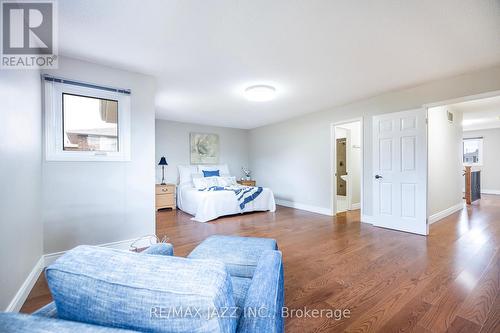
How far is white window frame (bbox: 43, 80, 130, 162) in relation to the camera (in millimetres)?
2436

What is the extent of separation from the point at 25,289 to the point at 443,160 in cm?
655

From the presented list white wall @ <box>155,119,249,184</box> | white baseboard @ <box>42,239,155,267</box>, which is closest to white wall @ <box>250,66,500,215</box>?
white wall @ <box>155,119,249,184</box>

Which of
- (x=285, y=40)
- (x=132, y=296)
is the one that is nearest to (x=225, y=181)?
(x=285, y=40)

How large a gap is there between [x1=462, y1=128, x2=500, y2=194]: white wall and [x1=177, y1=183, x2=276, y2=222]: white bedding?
8.15 m

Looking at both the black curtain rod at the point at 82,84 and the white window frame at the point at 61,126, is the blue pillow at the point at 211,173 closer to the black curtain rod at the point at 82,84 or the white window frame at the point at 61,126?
the white window frame at the point at 61,126

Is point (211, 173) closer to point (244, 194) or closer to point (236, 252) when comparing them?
point (244, 194)

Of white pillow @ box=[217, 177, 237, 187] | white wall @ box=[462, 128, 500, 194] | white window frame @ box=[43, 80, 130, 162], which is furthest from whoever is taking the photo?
white wall @ box=[462, 128, 500, 194]

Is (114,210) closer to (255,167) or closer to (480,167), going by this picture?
(255,167)

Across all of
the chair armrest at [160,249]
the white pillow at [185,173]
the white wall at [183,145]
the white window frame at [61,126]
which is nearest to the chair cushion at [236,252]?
the chair armrest at [160,249]

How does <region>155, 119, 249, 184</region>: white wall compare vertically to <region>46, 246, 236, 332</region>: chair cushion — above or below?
above

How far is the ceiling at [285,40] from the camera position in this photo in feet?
5.94

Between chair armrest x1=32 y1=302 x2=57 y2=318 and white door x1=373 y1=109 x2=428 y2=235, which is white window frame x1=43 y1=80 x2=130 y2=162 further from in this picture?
white door x1=373 y1=109 x2=428 y2=235

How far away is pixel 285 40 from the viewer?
2252 mm

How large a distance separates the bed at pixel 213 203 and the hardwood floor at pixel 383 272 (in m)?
0.44
